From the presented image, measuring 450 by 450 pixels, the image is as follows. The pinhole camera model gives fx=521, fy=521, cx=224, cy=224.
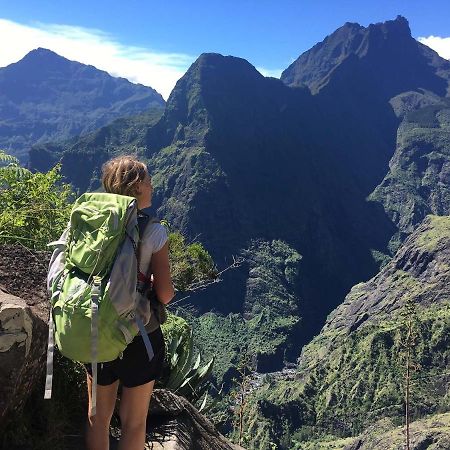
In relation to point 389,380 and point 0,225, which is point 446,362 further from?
point 0,225

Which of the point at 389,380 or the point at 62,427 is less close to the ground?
the point at 62,427

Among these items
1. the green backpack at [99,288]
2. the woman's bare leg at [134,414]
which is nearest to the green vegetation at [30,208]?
the green backpack at [99,288]

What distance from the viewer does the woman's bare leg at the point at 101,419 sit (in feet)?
11.1

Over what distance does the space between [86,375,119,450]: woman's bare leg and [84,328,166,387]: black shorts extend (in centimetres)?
11

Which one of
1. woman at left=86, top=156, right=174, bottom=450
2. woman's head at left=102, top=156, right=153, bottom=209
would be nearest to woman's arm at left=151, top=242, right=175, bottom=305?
woman at left=86, top=156, right=174, bottom=450

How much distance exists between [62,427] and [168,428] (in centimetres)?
130

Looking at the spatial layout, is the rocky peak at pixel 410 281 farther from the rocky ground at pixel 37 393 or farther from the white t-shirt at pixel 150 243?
the white t-shirt at pixel 150 243

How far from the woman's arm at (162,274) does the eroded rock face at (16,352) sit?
35.9 inches

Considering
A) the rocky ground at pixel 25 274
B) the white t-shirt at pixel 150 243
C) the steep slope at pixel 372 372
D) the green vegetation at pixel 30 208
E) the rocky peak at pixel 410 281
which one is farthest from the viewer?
the rocky peak at pixel 410 281

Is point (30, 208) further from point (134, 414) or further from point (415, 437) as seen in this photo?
point (415, 437)

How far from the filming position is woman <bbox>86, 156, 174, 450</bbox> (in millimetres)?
3188

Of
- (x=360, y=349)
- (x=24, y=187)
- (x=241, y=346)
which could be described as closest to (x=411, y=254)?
(x=360, y=349)

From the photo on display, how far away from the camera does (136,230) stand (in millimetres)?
3113

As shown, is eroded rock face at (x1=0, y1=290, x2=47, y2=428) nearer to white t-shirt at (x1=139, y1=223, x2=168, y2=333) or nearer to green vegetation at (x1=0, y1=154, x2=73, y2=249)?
white t-shirt at (x1=139, y1=223, x2=168, y2=333)
